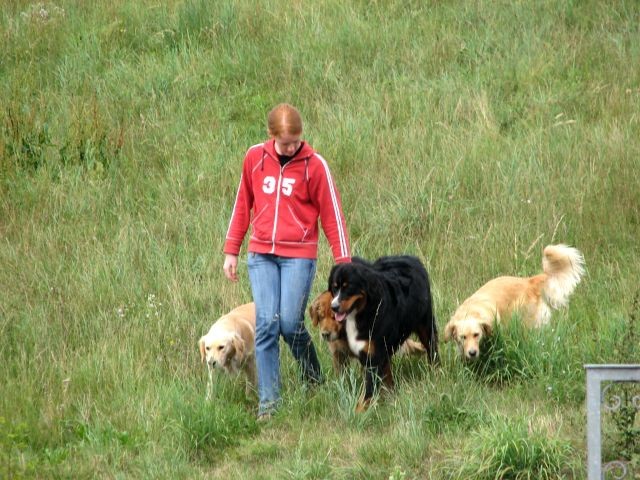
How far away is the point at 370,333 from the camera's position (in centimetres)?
729

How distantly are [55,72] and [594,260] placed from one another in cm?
773

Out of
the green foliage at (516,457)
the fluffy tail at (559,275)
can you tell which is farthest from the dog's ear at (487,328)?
the green foliage at (516,457)

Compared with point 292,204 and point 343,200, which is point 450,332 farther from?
point 343,200

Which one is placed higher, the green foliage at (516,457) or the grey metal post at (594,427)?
the grey metal post at (594,427)

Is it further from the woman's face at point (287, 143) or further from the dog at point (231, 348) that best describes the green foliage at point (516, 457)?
the woman's face at point (287, 143)

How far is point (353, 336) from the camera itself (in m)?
7.35

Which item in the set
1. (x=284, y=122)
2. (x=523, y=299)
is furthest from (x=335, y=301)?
(x=523, y=299)

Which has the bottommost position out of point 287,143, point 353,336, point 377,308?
point 353,336

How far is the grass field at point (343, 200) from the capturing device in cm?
672

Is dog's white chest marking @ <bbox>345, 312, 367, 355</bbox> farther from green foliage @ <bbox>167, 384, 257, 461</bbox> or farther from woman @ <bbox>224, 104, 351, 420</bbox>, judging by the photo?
green foliage @ <bbox>167, 384, 257, 461</bbox>

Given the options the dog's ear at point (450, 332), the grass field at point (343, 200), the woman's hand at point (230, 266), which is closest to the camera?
the grass field at point (343, 200)

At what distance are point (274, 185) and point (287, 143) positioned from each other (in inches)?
12.5

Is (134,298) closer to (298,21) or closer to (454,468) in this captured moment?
(454,468)

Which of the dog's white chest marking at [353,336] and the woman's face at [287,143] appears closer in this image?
the woman's face at [287,143]
